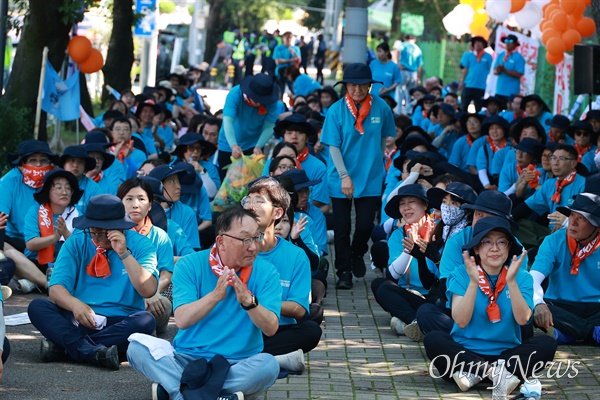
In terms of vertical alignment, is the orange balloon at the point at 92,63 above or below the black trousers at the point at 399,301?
above

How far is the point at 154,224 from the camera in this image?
9102mm

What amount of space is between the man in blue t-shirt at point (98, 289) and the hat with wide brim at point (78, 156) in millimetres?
3133

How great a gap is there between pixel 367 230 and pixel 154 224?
2.67 meters

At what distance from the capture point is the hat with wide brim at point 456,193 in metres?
8.64

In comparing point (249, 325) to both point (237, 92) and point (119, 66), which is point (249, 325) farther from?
point (119, 66)

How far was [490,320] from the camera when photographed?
276 inches

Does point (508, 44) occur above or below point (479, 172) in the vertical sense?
above

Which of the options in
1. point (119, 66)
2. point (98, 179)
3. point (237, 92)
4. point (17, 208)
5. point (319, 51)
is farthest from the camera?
point (319, 51)

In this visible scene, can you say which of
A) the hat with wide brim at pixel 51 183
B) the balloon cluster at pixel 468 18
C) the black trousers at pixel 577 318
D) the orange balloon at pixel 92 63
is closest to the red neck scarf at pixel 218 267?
the black trousers at pixel 577 318

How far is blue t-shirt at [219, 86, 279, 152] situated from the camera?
12.8m

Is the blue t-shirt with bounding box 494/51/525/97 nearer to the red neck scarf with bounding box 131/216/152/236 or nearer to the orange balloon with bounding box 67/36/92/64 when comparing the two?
the orange balloon with bounding box 67/36/92/64

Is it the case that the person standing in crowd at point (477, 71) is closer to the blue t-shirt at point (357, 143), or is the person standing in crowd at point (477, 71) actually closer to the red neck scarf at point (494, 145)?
the red neck scarf at point (494, 145)

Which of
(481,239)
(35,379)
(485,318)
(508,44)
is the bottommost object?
(35,379)

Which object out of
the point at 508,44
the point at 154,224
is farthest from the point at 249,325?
the point at 508,44
